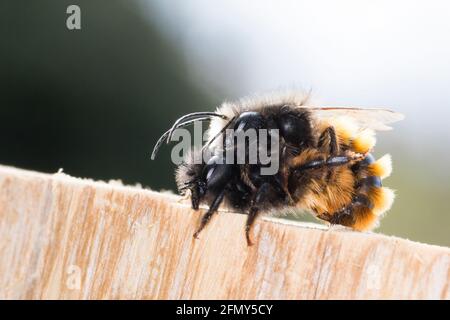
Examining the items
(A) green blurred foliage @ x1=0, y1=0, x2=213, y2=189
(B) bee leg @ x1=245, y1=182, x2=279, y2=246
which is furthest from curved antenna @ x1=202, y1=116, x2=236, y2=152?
(A) green blurred foliage @ x1=0, y1=0, x2=213, y2=189

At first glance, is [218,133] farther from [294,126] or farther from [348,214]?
[348,214]

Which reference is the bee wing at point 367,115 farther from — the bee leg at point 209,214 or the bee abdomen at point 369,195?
the bee leg at point 209,214

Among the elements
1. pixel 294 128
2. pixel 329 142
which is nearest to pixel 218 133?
pixel 294 128

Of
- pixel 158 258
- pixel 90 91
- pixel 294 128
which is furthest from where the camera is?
pixel 90 91

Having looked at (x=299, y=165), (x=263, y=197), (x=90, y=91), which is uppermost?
(x=299, y=165)

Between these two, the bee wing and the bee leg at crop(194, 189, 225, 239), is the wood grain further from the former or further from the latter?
the bee wing

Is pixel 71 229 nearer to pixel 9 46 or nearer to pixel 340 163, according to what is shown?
pixel 340 163
